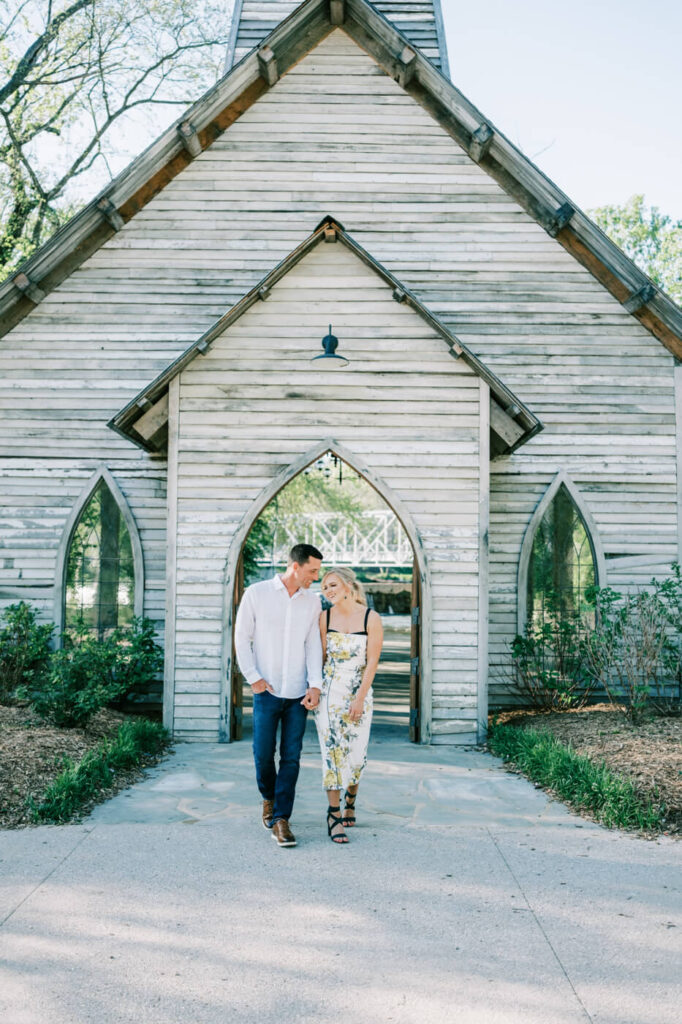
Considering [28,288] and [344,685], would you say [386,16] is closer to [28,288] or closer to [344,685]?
[28,288]

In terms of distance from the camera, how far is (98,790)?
7.29m

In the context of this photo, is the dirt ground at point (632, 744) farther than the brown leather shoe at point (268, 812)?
Yes

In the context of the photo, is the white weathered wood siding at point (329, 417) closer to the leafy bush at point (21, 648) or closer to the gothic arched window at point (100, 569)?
the leafy bush at point (21, 648)

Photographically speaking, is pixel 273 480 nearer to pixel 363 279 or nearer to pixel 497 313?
pixel 363 279

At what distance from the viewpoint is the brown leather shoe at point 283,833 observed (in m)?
6.07

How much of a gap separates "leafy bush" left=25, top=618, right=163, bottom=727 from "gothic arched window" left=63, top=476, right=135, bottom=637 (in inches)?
9.7

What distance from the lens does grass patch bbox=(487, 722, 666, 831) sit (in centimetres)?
668

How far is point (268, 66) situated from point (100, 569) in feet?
21.1

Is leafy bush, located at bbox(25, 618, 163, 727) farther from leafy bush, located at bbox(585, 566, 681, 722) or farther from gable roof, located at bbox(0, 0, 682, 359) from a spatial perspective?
leafy bush, located at bbox(585, 566, 681, 722)

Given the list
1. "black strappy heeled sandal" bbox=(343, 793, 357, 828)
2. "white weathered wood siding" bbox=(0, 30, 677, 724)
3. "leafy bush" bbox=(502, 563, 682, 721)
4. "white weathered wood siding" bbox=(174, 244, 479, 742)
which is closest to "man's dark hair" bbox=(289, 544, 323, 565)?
"black strappy heeled sandal" bbox=(343, 793, 357, 828)

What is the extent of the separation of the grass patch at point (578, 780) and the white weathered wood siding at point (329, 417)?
60.1 inches

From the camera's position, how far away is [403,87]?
12086 millimetres

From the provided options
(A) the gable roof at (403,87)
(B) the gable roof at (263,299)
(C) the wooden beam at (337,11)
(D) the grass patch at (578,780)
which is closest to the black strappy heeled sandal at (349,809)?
(D) the grass patch at (578,780)

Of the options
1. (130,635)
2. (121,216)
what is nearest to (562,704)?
(130,635)
